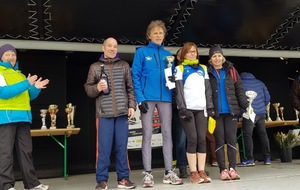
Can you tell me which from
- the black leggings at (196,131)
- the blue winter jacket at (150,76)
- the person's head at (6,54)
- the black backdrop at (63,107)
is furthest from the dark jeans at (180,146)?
the person's head at (6,54)

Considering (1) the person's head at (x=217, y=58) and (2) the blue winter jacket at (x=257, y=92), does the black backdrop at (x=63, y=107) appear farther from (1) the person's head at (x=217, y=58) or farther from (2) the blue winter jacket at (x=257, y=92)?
(1) the person's head at (x=217, y=58)

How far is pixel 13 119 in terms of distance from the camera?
300cm

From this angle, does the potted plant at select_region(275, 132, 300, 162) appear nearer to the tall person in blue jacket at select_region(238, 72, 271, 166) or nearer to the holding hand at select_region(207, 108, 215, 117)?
the tall person in blue jacket at select_region(238, 72, 271, 166)

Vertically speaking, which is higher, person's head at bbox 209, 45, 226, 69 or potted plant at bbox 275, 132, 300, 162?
person's head at bbox 209, 45, 226, 69

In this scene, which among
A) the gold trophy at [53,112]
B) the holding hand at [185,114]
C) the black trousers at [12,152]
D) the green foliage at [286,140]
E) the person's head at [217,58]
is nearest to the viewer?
the black trousers at [12,152]

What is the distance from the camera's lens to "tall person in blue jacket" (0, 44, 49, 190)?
9.73ft

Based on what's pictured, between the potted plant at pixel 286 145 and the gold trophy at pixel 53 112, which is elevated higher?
the gold trophy at pixel 53 112

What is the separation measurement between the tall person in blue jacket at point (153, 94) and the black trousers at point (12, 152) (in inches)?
41.9

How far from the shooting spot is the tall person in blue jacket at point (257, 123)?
16.5 feet

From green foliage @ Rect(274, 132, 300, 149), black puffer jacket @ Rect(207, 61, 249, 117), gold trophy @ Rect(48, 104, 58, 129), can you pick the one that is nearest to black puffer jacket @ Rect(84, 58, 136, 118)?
black puffer jacket @ Rect(207, 61, 249, 117)

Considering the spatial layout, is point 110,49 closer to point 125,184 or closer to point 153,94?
point 153,94

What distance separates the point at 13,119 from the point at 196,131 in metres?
1.70

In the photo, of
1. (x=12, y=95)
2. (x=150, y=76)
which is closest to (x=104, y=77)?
(x=150, y=76)

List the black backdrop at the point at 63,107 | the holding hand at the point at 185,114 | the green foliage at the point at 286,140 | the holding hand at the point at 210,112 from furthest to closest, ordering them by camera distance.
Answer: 1. the green foliage at the point at 286,140
2. the black backdrop at the point at 63,107
3. the holding hand at the point at 210,112
4. the holding hand at the point at 185,114
